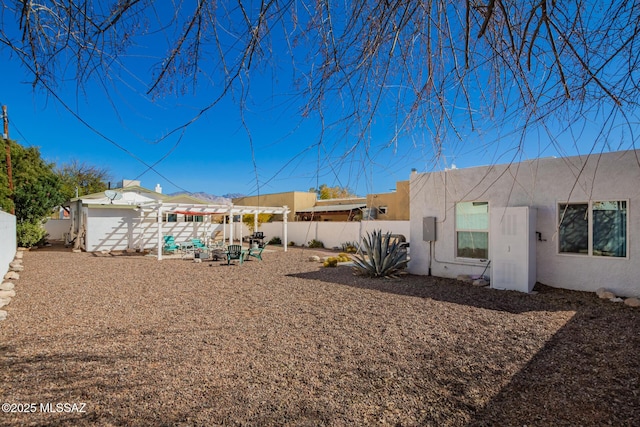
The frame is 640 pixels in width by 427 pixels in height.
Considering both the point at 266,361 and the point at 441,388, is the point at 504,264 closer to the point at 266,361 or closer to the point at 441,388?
the point at 441,388

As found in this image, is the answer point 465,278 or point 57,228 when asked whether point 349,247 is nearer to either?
point 465,278

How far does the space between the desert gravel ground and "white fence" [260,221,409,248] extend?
9841 mm

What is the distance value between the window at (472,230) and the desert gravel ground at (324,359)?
168cm

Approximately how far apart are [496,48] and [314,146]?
4.43 feet

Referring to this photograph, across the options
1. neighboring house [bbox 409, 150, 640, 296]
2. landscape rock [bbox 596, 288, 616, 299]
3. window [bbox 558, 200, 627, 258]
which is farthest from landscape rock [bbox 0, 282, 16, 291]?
landscape rock [bbox 596, 288, 616, 299]

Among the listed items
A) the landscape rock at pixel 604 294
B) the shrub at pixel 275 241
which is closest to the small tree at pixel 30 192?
the shrub at pixel 275 241

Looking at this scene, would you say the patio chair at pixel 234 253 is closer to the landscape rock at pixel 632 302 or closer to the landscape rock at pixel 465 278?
the landscape rock at pixel 465 278

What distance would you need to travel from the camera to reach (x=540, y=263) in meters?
8.52

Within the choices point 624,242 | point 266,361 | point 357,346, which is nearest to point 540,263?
point 624,242

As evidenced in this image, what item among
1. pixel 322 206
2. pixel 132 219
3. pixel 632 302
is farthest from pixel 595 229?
pixel 322 206

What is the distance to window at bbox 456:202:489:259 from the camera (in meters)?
9.38

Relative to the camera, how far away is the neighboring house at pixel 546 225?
736 centimetres

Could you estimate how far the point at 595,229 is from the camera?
767 centimetres

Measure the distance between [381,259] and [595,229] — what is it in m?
5.21
